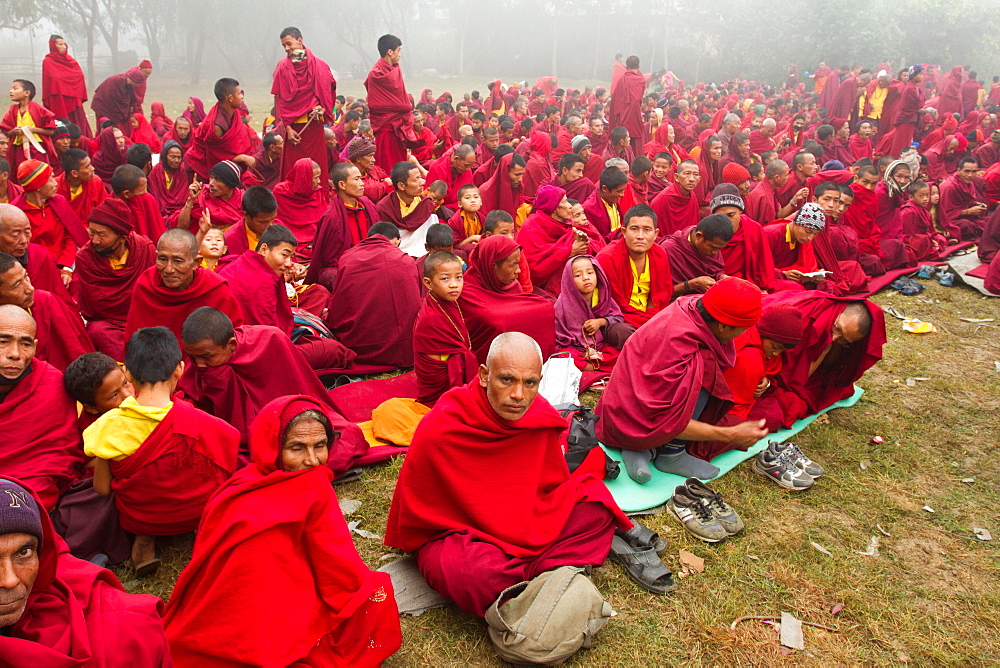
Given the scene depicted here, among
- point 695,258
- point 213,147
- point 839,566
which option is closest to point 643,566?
point 839,566

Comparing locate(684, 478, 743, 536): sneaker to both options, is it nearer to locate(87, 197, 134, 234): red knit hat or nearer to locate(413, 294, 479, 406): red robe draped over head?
locate(413, 294, 479, 406): red robe draped over head

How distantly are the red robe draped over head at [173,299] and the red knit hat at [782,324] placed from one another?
12.1ft

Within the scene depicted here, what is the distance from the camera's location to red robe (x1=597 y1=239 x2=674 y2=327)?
6.31 metres

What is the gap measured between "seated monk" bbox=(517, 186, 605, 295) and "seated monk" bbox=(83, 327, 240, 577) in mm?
3905

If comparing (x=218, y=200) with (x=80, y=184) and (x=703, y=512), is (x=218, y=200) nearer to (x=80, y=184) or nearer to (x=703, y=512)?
(x=80, y=184)

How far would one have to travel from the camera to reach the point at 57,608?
2.10m

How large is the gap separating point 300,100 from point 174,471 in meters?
7.78

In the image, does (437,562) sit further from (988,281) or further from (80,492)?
(988,281)

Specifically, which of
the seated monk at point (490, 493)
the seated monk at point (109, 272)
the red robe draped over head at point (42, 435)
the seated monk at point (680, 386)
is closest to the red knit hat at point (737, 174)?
the seated monk at point (680, 386)

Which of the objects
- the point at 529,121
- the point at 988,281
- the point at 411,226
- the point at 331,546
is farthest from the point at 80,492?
the point at 529,121

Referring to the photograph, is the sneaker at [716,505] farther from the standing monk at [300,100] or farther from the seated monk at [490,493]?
the standing monk at [300,100]

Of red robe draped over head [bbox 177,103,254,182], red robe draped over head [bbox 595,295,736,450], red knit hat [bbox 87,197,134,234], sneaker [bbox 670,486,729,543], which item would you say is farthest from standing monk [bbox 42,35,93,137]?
sneaker [bbox 670,486,729,543]

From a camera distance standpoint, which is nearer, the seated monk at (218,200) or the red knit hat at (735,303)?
the red knit hat at (735,303)

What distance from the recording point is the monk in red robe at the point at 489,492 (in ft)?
10.4
